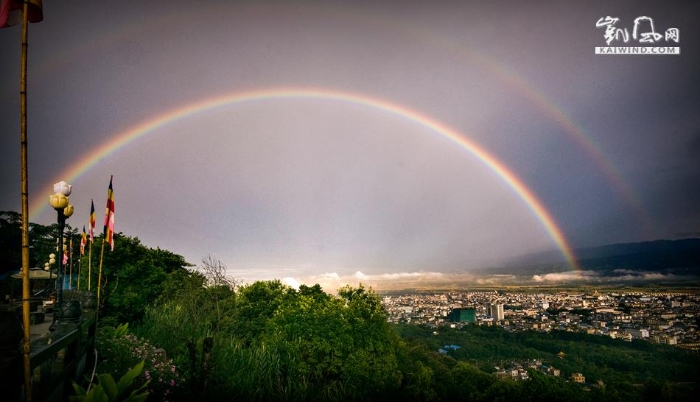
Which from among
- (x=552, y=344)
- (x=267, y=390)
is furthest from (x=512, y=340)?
(x=267, y=390)

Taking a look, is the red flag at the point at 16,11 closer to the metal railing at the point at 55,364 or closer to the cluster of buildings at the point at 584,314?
the metal railing at the point at 55,364

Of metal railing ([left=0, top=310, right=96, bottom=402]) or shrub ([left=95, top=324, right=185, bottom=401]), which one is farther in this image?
shrub ([left=95, top=324, right=185, bottom=401])

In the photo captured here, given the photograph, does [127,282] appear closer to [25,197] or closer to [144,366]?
[144,366]

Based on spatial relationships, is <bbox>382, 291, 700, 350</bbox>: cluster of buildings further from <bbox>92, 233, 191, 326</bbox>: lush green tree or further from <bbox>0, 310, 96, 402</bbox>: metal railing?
<bbox>0, 310, 96, 402</bbox>: metal railing

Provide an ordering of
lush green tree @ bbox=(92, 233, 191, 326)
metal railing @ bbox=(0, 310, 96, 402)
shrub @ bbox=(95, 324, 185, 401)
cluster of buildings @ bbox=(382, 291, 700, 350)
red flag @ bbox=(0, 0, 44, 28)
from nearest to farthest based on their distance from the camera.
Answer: metal railing @ bbox=(0, 310, 96, 402) → red flag @ bbox=(0, 0, 44, 28) → shrub @ bbox=(95, 324, 185, 401) → lush green tree @ bbox=(92, 233, 191, 326) → cluster of buildings @ bbox=(382, 291, 700, 350)

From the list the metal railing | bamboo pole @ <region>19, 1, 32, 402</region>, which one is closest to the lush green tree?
the metal railing

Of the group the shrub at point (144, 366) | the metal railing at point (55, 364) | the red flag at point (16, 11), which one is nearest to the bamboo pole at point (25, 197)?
the metal railing at point (55, 364)
